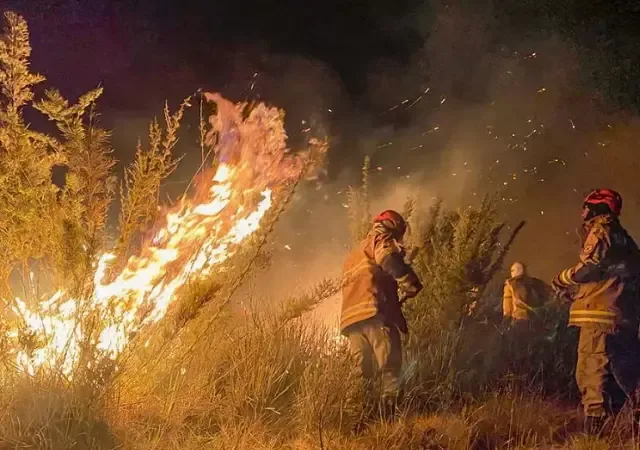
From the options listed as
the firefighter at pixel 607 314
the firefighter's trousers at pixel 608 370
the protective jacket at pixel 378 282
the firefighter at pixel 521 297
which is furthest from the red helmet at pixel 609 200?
the firefighter at pixel 521 297

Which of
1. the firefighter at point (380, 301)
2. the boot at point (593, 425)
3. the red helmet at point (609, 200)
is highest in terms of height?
the red helmet at point (609, 200)

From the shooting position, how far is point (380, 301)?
562 centimetres

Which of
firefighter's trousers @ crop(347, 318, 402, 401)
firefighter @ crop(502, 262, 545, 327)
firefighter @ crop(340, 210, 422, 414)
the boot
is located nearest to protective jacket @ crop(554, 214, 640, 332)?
the boot

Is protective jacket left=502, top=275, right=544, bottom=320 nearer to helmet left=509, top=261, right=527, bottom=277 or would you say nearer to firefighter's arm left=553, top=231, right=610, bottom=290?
helmet left=509, top=261, right=527, bottom=277

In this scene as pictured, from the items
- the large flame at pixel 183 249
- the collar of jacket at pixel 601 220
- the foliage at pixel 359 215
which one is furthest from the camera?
the foliage at pixel 359 215

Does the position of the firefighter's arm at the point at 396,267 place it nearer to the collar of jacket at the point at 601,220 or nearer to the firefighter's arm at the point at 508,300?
the collar of jacket at the point at 601,220

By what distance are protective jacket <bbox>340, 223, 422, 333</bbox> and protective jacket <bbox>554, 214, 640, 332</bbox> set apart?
4.38ft

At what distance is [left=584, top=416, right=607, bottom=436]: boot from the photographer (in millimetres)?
5072

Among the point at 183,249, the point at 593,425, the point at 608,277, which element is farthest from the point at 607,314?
the point at 183,249

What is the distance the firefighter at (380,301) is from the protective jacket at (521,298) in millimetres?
3168

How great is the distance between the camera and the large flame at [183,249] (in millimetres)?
4586

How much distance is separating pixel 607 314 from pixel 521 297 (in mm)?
3069

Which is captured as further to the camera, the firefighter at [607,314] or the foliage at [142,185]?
the firefighter at [607,314]

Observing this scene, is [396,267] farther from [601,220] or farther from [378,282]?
[601,220]
